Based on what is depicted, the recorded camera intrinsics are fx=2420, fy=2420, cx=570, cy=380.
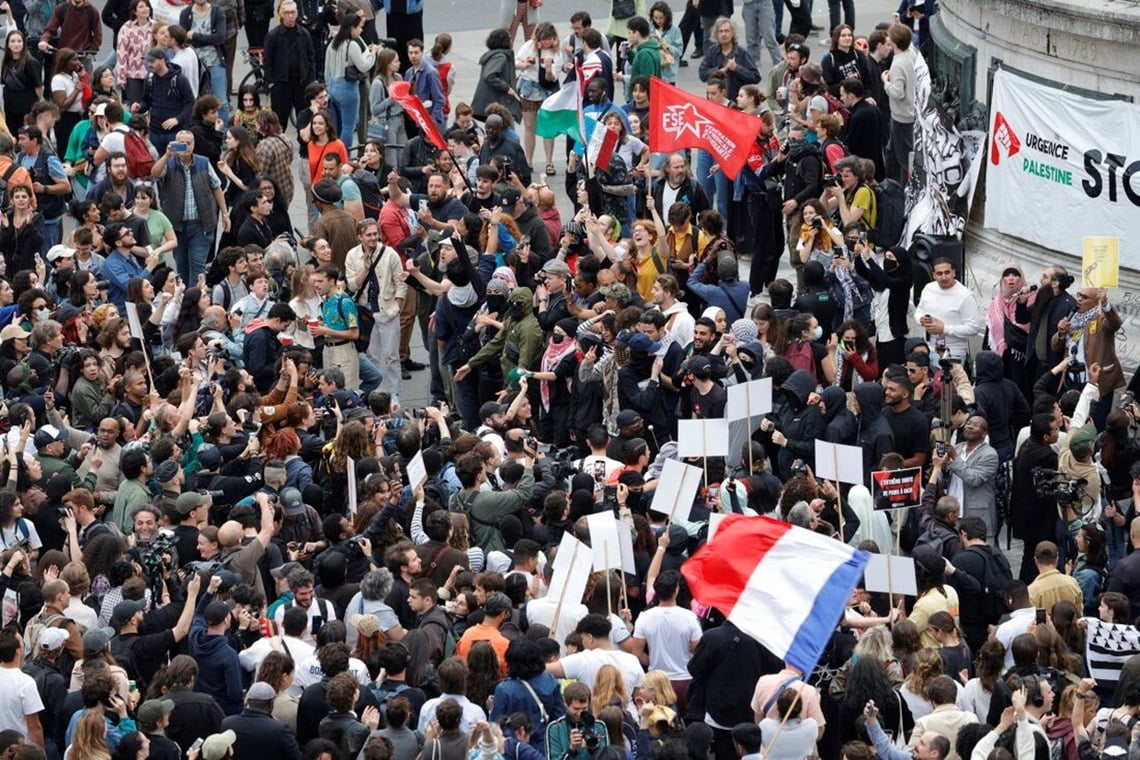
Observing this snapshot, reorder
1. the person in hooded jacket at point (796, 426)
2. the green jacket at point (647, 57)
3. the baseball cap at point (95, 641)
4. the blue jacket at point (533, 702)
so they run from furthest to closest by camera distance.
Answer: the green jacket at point (647, 57), the person in hooded jacket at point (796, 426), the baseball cap at point (95, 641), the blue jacket at point (533, 702)

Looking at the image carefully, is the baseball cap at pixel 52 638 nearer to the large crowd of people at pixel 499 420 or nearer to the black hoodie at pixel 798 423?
the large crowd of people at pixel 499 420

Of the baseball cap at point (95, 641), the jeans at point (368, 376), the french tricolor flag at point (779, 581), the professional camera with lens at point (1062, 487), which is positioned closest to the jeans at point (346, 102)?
the jeans at point (368, 376)

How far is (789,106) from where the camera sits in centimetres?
2214

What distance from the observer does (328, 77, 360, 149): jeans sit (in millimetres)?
23875

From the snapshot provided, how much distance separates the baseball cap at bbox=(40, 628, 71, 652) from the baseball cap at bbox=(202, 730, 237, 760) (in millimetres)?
1578

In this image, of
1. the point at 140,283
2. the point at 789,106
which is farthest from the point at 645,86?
the point at 140,283

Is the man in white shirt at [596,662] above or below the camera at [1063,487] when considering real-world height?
above

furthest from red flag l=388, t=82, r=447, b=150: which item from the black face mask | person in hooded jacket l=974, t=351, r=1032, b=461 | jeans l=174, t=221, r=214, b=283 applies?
person in hooded jacket l=974, t=351, r=1032, b=461

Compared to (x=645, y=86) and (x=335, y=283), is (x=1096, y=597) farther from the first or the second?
(x=645, y=86)

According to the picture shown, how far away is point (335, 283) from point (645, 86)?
530cm

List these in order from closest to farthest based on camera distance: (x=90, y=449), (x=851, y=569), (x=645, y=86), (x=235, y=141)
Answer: (x=851, y=569) < (x=90, y=449) < (x=235, y=141) < (x=645, y=86)

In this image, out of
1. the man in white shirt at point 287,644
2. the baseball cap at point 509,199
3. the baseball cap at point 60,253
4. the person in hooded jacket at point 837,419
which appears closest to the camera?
the man in white shirt at point 287,644

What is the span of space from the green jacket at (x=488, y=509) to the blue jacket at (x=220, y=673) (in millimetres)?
2334

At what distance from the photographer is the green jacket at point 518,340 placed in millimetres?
17859
